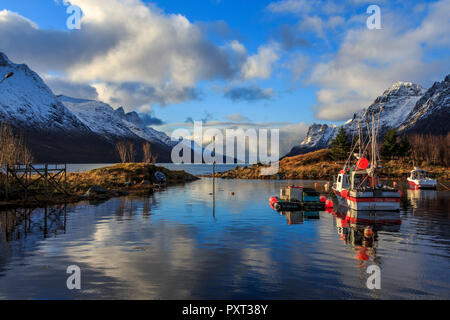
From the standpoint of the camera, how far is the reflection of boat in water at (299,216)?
3431 centimetres

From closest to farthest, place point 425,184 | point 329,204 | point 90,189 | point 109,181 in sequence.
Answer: point 329,204 → point 90,189 → point 109,181 → point 425,184

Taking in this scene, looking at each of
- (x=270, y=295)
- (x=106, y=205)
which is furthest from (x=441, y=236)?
(x=106, y=205)

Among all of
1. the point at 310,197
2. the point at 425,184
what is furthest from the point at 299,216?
the point at 425,184

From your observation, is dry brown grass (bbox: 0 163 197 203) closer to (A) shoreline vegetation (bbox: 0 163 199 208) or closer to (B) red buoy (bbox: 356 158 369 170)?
(A) shoreline vegetation (bbox: 0 163 199 208)

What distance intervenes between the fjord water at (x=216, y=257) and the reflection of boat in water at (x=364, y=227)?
0.21m

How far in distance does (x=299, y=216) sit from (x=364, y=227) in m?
8.26

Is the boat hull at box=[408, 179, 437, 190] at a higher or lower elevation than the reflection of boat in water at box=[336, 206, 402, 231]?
higher

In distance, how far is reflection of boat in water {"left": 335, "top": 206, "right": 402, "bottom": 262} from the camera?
22625 mm

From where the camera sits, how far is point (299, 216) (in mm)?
37781

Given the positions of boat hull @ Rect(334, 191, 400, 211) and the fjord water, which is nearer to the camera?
the fjord water

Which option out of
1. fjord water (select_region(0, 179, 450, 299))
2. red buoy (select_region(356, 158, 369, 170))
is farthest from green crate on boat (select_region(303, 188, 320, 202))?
fjord water (select_region(0, 179, 450, 299))

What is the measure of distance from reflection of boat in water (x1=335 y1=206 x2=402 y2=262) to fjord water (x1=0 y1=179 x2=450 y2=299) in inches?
8.4

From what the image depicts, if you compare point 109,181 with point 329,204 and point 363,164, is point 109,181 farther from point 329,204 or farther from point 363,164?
point 363,164

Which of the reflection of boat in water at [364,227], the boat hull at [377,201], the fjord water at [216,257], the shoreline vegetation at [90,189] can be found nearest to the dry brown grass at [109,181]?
the shoreline vegetation at [90,189]
